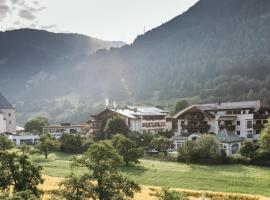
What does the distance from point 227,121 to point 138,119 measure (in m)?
22.3

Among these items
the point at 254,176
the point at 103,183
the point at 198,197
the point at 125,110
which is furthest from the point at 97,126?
the point at 103,183

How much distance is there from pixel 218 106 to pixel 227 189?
53.6 meters

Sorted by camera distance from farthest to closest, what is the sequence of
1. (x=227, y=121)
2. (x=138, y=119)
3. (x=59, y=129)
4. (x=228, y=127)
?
(x=59, y=129), (x=138, y=119), (x=227, y=121), (x=228, y=127)

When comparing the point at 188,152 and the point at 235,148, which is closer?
the point at 188,152

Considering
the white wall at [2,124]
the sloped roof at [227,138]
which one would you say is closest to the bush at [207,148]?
the sloped roof at [227,138]

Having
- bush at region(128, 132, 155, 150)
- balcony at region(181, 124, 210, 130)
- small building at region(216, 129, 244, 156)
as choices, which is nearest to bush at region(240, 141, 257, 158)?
small building at region(216, 129, 244, 156)

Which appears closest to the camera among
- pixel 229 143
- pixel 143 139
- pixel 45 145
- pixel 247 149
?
pixel 247 149

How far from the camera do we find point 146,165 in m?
69.2

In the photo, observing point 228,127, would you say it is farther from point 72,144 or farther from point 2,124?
point 2,124

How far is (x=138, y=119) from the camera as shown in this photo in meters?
107

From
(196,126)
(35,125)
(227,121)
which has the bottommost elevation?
(196,126)

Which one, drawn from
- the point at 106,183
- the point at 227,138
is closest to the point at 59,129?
the point at 227,138

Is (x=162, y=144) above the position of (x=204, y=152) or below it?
above

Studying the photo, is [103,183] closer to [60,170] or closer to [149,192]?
[149,192]
